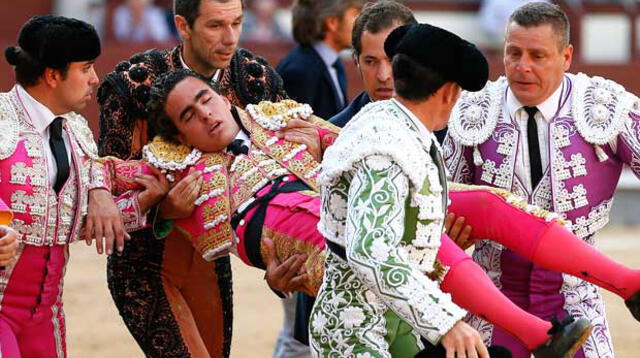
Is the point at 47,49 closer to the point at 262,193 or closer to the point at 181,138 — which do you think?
the point at 181,138

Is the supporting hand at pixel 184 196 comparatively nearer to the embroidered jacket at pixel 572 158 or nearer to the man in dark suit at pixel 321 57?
the embroidered jacket at pixel 572 158

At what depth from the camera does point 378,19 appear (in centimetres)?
579

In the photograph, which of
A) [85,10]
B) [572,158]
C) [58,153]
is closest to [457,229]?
[572,158]

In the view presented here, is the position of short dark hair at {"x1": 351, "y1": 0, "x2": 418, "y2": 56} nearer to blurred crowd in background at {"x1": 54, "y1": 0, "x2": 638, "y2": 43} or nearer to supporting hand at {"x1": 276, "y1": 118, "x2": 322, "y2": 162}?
supporting hand at {"x1": 276, "y1": 118, "x2": 322, "y2": 162}

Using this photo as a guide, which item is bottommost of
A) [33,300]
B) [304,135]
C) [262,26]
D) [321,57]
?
[262,26]

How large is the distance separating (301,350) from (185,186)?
191 centimetres

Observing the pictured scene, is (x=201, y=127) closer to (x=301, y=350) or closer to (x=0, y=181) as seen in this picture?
(x=0, y=181)

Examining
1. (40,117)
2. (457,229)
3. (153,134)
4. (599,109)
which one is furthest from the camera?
(153,134)

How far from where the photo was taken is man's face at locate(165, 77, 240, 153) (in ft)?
17.1

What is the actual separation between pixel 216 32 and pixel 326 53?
7.22 feet

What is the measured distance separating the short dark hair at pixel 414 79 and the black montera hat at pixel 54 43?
1299 mm

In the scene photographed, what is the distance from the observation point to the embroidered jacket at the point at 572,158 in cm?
522

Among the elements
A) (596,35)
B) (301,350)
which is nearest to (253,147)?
(301,350)

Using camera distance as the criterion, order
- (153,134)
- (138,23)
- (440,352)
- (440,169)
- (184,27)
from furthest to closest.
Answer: (138,23) → (184,27) → (153,134) → (440,169) → (440,352)
